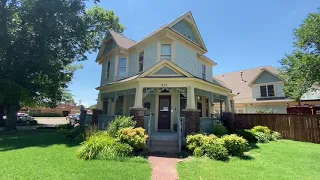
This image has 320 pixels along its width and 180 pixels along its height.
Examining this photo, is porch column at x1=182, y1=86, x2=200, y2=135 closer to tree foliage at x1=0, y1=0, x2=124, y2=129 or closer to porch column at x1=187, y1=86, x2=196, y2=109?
porch column at x1=187, y1=86, x2=196, y2=109

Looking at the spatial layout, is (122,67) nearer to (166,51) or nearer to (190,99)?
(166,51)

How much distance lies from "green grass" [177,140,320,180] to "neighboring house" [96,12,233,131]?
4.06m

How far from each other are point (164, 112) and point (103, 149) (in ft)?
21.3

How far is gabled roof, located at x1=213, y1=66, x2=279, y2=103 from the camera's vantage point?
1085 inches

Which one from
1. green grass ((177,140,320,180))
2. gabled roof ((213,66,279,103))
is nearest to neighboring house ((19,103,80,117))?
gabled roof ((213,66,279,103))

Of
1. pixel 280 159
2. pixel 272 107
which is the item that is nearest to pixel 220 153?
pixel 280 159

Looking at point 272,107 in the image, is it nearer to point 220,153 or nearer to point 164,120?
point 164,120

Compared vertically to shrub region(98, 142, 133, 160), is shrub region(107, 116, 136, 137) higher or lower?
higher

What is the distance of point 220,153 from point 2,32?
1819cm

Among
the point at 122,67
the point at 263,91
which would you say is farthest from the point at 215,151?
the point at 263,91

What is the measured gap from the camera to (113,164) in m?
7.46

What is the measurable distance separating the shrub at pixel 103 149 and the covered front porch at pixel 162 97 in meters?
2.78

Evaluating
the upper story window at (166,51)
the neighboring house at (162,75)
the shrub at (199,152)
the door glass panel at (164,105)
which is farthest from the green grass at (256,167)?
the upper story window at (166,51)

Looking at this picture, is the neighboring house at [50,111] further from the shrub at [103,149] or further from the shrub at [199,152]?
the shrub at [199,152]
